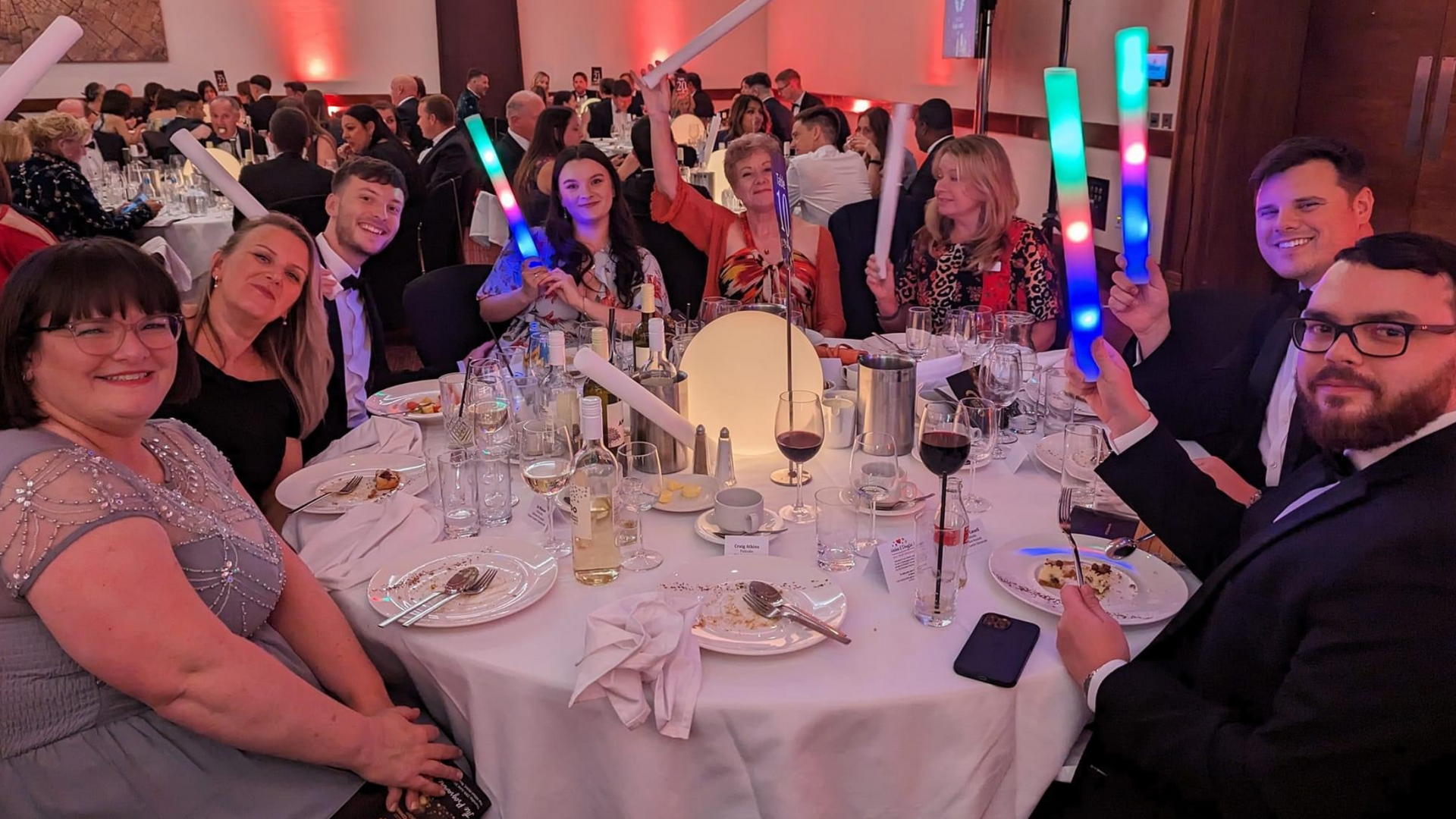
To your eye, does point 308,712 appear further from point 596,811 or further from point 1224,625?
point 1224,625

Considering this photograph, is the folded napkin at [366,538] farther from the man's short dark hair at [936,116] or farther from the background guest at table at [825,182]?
the man's short dark hair at [936,116]

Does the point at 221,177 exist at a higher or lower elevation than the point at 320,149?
lower

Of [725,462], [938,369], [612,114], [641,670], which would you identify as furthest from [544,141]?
[612,114]

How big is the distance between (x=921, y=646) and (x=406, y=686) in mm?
863

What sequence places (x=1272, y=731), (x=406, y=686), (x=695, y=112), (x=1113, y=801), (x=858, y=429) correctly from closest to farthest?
1. (x=1272, y=731)
2. (x=1113, y=801)
3. (x=406, y=686)
4. (x=858, y=429)
5. (x=695, y=112)

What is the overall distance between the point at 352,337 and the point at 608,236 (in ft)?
3.20

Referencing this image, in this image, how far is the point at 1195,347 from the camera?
2498mm

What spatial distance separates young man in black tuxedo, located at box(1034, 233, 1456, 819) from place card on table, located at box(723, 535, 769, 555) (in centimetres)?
48

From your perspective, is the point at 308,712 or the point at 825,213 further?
the point at 825,213

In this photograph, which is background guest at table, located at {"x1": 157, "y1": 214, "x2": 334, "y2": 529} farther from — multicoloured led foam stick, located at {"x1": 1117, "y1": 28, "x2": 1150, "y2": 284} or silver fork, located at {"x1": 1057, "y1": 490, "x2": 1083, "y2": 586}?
multicoloured led foam stick, located at {"x1": 1117, "y1": 28, "x2": 1150, "y2": 284}

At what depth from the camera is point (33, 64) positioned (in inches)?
65.2

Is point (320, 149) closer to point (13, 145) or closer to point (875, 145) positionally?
point (13, 145)

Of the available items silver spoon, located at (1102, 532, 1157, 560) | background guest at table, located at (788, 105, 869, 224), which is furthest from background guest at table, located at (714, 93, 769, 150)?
silver spoon, located at (1102, 532, 1157, 560)

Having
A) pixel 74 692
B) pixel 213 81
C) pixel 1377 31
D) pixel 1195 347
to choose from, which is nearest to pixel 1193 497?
pixel 1195 347
